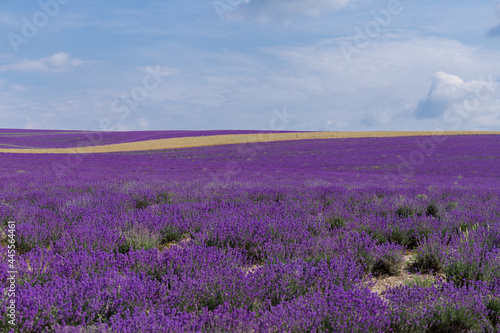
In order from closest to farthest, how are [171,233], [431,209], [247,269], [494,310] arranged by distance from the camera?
[494,310], [247,269], [171,233], [431,209]

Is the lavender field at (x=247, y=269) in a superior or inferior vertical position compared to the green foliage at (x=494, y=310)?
superior

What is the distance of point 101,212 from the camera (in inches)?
166

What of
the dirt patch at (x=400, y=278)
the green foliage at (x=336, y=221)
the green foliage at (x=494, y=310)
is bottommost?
the dirt patch at (x=400, y=278)

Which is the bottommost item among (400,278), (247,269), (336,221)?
(400,278)

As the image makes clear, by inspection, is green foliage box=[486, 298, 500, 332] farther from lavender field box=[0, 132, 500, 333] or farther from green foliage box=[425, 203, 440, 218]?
green foliage box=[425, 203, 440, 218]

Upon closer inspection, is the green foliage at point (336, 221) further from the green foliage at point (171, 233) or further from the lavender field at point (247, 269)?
the green foliage at point (171, 233)

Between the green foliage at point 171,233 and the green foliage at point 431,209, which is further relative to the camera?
the green foliage at point 431,209

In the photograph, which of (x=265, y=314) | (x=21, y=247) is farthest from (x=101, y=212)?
(x=265, y=314)

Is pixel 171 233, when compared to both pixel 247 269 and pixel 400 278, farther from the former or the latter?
pixel 400 278

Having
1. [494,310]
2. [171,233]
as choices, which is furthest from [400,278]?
[171,233]

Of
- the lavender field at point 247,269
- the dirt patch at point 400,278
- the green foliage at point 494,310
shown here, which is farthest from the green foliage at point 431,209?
the green foliage at point 494,310

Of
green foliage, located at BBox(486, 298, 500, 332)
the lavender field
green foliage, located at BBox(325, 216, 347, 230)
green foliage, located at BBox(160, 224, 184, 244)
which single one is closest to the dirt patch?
the lavender field

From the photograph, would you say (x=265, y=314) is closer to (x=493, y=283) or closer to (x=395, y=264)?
(x=395, y=264)

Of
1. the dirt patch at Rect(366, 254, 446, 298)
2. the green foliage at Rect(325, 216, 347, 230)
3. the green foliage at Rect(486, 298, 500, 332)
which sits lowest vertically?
the dirt patch at Rect(366, 254, 446, 298)
